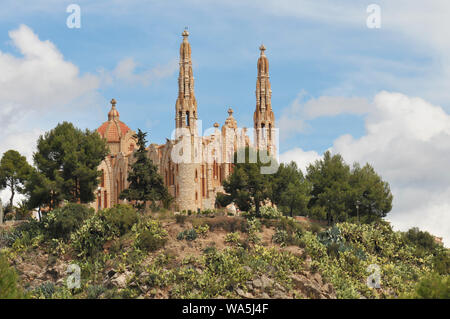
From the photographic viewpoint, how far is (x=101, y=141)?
196ft

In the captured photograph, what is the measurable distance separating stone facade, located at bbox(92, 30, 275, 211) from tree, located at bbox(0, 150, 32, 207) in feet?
25.9

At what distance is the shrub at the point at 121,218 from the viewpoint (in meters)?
49.3

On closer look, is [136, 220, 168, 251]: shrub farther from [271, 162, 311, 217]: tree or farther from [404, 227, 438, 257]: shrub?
[404, 227, 438, 257]: shrub

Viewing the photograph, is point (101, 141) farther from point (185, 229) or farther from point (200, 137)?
point (185, 229)

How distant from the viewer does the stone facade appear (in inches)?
2406

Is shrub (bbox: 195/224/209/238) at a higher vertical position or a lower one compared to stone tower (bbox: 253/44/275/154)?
lower

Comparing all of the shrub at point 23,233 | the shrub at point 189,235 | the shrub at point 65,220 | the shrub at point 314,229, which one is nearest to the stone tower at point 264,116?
the shrub at point 314,229

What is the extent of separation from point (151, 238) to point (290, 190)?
2209cm

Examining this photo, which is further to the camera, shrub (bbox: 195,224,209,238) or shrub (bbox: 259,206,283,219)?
shrub (bbox: 259,206,283,219)

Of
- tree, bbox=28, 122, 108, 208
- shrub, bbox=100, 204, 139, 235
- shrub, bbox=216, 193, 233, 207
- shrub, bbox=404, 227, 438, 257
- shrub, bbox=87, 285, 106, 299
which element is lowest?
shrub, bbox=87, 285, 106, 299

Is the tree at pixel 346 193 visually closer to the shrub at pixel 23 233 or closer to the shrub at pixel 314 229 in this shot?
the shrub at pixel 314 229

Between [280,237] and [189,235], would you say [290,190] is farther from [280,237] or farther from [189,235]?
[189,235]

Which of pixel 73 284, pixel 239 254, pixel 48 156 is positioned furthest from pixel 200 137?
pixel 73 284

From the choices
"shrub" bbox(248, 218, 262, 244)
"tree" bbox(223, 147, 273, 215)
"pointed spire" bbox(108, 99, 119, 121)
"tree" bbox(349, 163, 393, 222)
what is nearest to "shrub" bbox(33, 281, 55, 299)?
"shrub" bbox(248, 218, 262, 244)
